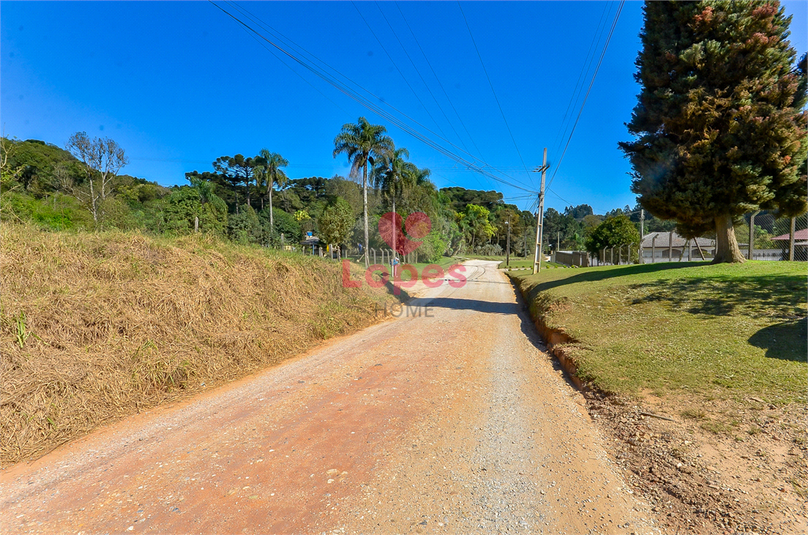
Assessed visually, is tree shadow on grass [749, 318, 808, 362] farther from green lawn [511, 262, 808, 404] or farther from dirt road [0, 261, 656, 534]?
dirt road [0, 261, 656, 534]

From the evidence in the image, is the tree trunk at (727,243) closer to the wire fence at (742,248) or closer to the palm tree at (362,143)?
the wire fence at (742,248)

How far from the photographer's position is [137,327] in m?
5.16

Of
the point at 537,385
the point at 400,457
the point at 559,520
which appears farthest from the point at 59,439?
the point at 537,385

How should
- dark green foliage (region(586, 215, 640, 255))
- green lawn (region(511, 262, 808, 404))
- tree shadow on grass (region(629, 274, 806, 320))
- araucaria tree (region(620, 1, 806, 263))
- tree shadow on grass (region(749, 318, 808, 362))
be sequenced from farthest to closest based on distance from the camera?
dark green foliage (region(586, 215, 640, 255)) → araucaria tree (region(620, 1, 806, 263)) → tree shadow on grass (region(629, 274, 806, 320)) → tree shadow on grass (region(749, 318, 808, 362)) → green lawn (region(511, 262, 808, 404))

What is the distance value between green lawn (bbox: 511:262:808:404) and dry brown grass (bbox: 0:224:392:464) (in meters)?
5.68

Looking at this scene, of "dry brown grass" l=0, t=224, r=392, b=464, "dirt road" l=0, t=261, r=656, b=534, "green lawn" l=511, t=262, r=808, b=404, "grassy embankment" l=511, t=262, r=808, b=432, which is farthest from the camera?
"green lawn" l=511, t=262, r=808, b=404

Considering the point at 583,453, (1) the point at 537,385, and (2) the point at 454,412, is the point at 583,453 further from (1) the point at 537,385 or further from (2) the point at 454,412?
(1) the point at 537,385

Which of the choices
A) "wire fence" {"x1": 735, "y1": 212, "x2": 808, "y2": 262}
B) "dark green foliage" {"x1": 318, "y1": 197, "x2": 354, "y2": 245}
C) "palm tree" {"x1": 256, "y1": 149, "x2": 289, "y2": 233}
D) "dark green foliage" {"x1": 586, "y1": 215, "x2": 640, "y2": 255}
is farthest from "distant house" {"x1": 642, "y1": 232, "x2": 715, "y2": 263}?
"palm tree" {"x1": 256, "y1": 149, "x2": 289, "y2": 233}

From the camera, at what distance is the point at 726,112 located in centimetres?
1019

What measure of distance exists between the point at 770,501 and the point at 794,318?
4.83 m

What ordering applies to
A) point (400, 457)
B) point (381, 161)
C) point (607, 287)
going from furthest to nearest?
point (381, 161) → point (607, 287) → point (400, 457)

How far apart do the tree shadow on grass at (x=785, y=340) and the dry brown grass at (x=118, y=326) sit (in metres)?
7.43

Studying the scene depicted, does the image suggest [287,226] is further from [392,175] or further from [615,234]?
[615,234]

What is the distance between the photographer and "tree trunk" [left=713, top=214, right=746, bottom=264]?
10.9 m
